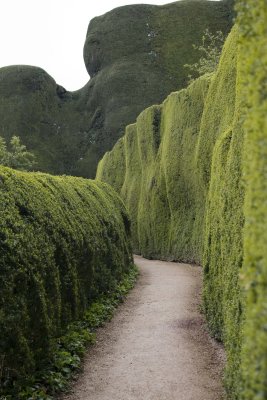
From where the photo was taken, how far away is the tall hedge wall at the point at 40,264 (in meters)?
7.74

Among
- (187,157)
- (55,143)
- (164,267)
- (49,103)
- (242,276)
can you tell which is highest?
(49,103)

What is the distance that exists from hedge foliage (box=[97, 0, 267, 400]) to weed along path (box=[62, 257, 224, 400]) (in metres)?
0.73

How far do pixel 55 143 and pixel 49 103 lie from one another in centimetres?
688

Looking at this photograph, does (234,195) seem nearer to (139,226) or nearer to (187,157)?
(187,157)

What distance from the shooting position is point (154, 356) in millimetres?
10039

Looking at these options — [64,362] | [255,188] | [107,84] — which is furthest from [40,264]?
[107,84]

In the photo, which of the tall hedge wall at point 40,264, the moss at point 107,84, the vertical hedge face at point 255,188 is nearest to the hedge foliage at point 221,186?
the vertical hedge face at point 255,188

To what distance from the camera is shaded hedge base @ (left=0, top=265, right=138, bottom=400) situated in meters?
7.50

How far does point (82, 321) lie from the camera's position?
1210 cm

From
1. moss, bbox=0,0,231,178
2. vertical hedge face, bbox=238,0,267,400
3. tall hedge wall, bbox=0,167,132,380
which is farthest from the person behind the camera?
moss, bbox=0,0,231,178

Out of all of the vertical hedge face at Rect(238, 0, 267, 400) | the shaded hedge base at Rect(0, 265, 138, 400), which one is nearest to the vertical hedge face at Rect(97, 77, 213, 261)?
the shaded hedge base at Rect(0, 265, 138, 400)

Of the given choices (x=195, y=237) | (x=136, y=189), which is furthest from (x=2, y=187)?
(x=136, y=189)

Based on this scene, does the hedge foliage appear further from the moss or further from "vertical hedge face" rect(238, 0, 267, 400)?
the moss

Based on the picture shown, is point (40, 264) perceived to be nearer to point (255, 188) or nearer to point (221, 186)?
point (221, 186)
